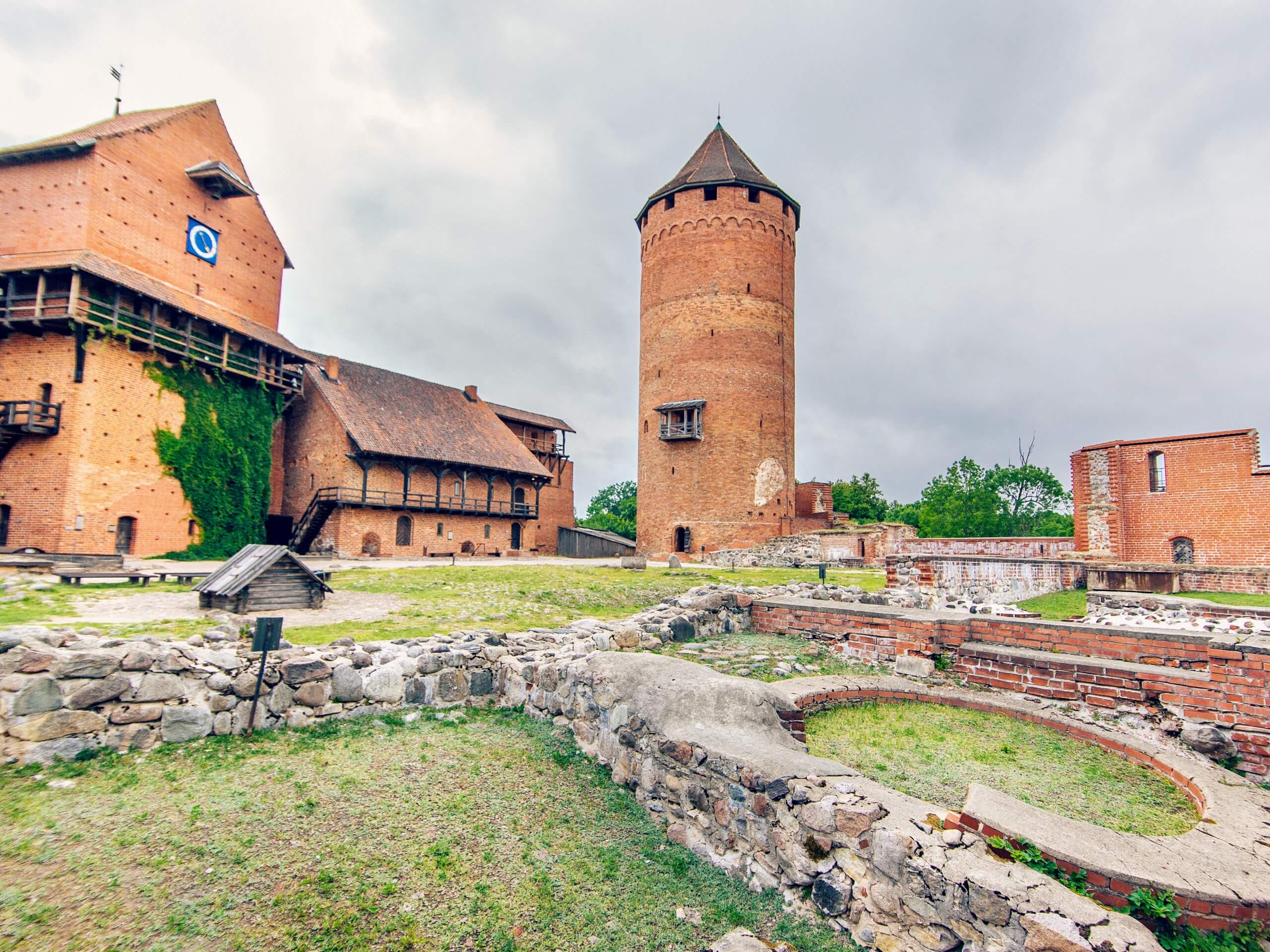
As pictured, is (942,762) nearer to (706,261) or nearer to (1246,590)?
(1246,590)

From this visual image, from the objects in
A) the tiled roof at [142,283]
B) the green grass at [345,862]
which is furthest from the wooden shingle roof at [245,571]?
the tiled roof at [142,283]

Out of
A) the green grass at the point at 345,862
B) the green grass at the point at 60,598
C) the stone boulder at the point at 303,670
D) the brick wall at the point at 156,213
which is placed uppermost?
the brick wall at the point at 156,213

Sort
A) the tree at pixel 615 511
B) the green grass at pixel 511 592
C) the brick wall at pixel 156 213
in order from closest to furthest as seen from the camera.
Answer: the green grass at pixel 511 592 < the brick wall at pixel 156 213 < the tree at pixel 615 511

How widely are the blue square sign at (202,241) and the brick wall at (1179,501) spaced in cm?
3350

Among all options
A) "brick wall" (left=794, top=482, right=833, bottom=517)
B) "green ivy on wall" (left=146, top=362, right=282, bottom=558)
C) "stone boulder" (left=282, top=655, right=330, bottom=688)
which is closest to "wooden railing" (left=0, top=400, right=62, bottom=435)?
"green ivy on wall" (left=146, top=362, right=282, bottom=558)

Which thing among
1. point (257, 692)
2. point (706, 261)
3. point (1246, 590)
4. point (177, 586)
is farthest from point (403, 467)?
point (1246, 590)

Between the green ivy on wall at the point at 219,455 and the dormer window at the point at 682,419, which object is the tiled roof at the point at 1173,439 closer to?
the dormer window at the point at 682,419

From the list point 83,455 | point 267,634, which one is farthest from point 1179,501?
→ point 83,455

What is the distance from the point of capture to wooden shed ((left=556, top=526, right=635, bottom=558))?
35.0m

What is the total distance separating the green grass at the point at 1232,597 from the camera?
1075 centimetres

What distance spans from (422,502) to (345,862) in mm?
25794

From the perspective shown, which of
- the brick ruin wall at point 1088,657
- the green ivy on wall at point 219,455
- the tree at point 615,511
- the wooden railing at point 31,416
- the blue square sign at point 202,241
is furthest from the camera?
the tree at point 615,511

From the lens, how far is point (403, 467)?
27.6 meters

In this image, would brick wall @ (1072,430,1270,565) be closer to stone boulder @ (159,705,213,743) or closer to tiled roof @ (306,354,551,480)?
stone boulder @ (159,705,213,743)
